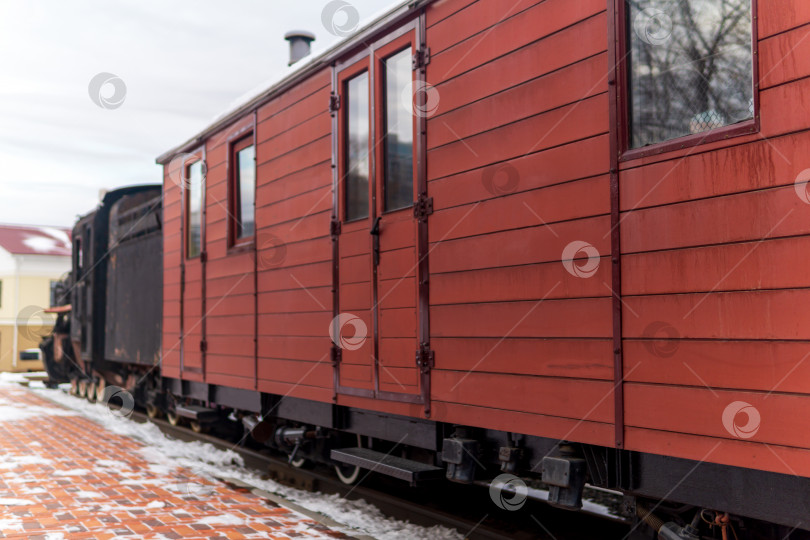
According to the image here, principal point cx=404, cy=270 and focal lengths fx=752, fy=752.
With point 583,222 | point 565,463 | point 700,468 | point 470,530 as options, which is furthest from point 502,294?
point 470,530

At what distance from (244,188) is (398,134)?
8.86 ft

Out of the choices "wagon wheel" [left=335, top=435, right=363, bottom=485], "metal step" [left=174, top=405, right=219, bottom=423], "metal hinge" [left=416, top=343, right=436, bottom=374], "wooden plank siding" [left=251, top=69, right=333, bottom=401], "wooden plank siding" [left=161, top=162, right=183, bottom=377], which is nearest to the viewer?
"metal hinge" [left=416, top=343, right=436, bottom=374]

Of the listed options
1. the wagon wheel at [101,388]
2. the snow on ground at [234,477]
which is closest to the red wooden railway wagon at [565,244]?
the snow on ground at [234,477]

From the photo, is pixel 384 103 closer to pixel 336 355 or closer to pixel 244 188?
pixel 336 355

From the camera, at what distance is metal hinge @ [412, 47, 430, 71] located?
4.54 m

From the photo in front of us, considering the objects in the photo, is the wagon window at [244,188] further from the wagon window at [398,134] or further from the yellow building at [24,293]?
the yellow building at [24,293]

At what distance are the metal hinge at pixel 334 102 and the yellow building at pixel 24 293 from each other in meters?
23.1

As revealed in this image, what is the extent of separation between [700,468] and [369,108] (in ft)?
10.3

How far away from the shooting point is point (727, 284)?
283 centimetres

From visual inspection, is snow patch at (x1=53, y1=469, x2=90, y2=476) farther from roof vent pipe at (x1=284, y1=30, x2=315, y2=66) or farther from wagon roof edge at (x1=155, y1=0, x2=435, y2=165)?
roof vent pipe at (x1=284, y1=30, x2=315, y2=66)

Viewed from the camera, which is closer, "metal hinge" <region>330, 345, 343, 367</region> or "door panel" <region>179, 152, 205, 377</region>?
"metal hinge" <region>330, 345, 343, 367</region>

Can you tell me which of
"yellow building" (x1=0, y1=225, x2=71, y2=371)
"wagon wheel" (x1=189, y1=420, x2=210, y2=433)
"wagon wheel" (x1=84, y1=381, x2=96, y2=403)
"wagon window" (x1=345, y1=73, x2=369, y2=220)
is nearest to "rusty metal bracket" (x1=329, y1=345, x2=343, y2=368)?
"wagon window" (x1=345, y1=73, x2=369, y2=220)

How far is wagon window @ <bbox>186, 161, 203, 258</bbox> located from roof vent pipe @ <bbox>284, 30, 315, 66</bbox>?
1922 mm

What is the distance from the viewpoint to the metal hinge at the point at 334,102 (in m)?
5.48
